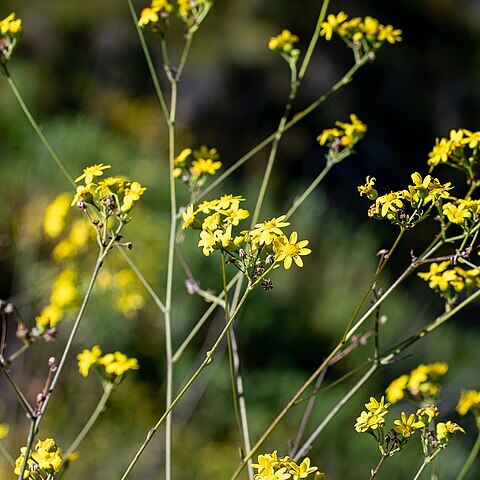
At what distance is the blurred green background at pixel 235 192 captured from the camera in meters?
4.13

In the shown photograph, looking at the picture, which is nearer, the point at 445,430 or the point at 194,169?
the point at 445,430

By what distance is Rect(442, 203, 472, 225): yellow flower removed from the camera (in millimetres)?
1438

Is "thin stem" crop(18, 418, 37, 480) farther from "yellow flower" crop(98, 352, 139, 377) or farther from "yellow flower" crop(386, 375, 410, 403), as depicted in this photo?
"yellow flower" crop(386, 375, 410, 403)

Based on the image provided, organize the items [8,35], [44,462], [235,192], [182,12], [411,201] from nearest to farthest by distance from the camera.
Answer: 1. [44,462]
2. [411,201]
3. [8,35]
4. [182,12]
5. [235,192]

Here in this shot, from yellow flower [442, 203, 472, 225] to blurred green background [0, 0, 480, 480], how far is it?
0.33m

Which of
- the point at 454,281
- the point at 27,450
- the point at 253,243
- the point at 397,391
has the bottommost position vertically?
the point at 397,391

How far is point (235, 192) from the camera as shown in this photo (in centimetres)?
606

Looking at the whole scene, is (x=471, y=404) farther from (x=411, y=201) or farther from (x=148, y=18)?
(x=148, y=18)

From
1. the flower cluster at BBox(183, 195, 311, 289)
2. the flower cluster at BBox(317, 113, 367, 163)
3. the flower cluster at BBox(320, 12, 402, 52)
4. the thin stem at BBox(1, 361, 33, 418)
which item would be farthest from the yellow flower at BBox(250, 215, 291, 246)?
the flower cluster at BBox(320, 12, 402, 52)

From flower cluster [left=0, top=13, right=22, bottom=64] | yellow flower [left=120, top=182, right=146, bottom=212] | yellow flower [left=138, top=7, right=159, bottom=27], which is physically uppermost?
yellow flower [left=138, top=7, right=159, bottom=27]

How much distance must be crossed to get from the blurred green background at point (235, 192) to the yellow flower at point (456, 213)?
33cm

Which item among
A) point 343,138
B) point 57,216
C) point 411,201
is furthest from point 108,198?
point 57,216

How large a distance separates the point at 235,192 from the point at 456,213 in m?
4.64

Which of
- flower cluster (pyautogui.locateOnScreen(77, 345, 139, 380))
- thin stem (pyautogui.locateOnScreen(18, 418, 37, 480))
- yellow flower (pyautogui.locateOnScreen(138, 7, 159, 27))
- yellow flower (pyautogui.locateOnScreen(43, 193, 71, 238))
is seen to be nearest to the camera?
thin stem (pyautogui.locateOnScreen(18, 418, 37, 480))
